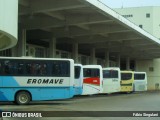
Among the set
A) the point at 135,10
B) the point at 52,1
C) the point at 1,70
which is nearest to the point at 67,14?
the point at 52,1

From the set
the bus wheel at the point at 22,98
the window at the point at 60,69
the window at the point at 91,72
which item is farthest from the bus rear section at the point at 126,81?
the bus wheel at the point at 22,98

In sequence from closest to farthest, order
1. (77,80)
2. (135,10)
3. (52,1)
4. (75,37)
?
(52,1)
(77,80)
(75,37)
(135,10)

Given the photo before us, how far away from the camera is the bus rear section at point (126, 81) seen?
43.6 metres

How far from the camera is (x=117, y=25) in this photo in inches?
1478

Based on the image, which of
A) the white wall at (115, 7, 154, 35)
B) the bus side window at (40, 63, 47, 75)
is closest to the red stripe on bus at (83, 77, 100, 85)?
the bus side window at (40, 63, 47, 75)

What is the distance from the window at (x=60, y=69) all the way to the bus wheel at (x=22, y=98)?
6.24 ft

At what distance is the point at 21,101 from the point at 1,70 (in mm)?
1945

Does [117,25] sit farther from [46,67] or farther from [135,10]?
[135,10]

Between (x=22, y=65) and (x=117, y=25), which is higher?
(x=117, y=25)

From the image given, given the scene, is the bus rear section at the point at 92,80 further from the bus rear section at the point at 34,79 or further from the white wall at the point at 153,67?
the white wall at the point at 153,67

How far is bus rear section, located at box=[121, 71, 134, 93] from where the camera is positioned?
143 ft

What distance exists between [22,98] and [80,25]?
42.7 feet

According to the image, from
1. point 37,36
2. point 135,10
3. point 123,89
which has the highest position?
point 135,10

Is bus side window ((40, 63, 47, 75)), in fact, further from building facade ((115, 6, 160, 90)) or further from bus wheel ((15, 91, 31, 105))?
building facade ((115, 6, 160, 90))
